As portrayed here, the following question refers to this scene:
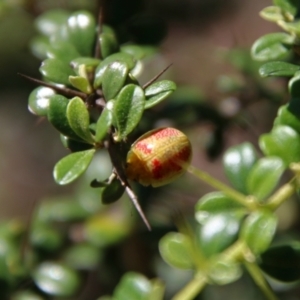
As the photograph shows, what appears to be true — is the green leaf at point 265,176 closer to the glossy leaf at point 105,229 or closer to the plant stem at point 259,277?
the plant stem at point 259,277

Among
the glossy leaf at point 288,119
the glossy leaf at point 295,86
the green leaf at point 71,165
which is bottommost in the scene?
the glossy leaf at point 288,119

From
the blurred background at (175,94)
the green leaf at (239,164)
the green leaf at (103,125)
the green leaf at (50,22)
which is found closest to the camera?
the green leaf at (103,125)

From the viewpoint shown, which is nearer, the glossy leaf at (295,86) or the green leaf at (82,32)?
the glossy leaf at (295,86)

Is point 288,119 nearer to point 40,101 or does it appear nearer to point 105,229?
point 40,101

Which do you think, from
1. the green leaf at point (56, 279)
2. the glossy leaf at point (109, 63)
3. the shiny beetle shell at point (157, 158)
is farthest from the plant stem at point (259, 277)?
the green leaf at point (56, 279)

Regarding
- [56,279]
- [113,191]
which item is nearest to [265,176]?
[113,191]

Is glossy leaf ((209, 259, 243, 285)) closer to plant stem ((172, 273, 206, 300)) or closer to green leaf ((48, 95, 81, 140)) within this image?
plant stem ((172, 273, 206, 300))
